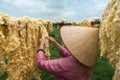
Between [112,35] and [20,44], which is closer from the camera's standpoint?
[112,35]

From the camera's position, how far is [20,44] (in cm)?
576

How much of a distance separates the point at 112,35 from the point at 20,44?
2.48 m

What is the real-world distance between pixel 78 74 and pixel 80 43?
0.50 meters

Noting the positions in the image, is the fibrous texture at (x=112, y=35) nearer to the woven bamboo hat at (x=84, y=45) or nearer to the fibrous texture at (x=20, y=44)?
the woven bamboo hat at (x=84, y=45)


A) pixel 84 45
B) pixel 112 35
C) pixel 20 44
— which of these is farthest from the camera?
pixel 20 44

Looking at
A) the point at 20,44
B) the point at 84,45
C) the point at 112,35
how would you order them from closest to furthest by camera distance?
1. the point at 112,35
2. the point at 84,45
3. the point at 20,44

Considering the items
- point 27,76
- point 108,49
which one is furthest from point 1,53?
point 108,49

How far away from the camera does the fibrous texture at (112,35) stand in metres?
3.48

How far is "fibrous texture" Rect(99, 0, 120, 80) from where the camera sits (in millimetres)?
3482

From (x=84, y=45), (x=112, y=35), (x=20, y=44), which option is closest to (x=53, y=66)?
(x=84, y=45)

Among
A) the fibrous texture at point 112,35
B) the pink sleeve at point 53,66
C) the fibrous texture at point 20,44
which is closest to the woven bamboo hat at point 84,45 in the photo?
the pink sleeve at point 53,66

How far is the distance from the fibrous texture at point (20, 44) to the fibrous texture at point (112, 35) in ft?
5.68

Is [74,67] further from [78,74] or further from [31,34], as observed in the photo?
[31,34]

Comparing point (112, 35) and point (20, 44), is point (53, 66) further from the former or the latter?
point (112, 35)
